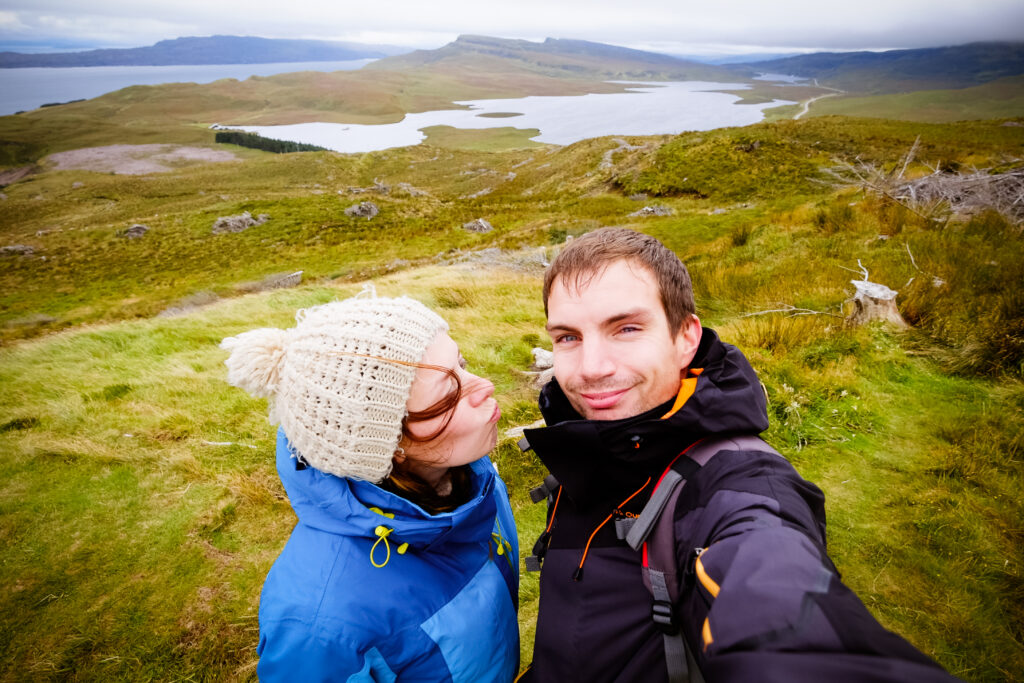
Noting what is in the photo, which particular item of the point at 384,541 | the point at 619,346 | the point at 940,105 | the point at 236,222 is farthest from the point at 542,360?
the point at 940,105

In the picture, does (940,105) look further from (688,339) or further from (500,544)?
(500,544)

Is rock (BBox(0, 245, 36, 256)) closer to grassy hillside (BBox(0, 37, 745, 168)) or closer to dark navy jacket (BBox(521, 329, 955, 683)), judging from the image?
dark navy jacket (BBox(521, 329, 955, 683))

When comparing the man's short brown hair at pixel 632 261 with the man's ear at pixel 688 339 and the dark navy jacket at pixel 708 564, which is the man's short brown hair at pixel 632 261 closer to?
the man's ear at pixel 688 339

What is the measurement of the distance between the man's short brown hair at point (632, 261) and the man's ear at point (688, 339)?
0.07 ft

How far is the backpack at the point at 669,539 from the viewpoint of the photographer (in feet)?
4.79

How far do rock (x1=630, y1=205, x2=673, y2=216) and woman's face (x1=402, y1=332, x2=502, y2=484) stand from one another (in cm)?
2470

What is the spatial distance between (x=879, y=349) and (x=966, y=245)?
193 inches

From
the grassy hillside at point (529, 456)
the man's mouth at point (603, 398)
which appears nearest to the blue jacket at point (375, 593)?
the man's mouth at point (603, 398)

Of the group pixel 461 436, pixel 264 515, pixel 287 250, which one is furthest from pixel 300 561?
pixel 287 250

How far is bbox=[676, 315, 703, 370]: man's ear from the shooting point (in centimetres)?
204

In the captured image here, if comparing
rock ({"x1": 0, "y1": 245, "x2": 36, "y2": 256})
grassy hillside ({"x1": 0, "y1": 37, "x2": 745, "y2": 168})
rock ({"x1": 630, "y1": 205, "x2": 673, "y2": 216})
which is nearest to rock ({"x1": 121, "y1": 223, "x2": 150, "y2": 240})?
rock ({"x1": 0, "y1": 245, "x2": 36, "y2": 256})

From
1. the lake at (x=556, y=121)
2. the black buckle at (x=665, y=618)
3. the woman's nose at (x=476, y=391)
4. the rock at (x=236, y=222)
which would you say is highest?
the lake at (x=556, y=121)

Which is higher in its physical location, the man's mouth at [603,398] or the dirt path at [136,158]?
the dirt path at [136,158]

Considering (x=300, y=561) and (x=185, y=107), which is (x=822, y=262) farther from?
(x=185, y=107)
